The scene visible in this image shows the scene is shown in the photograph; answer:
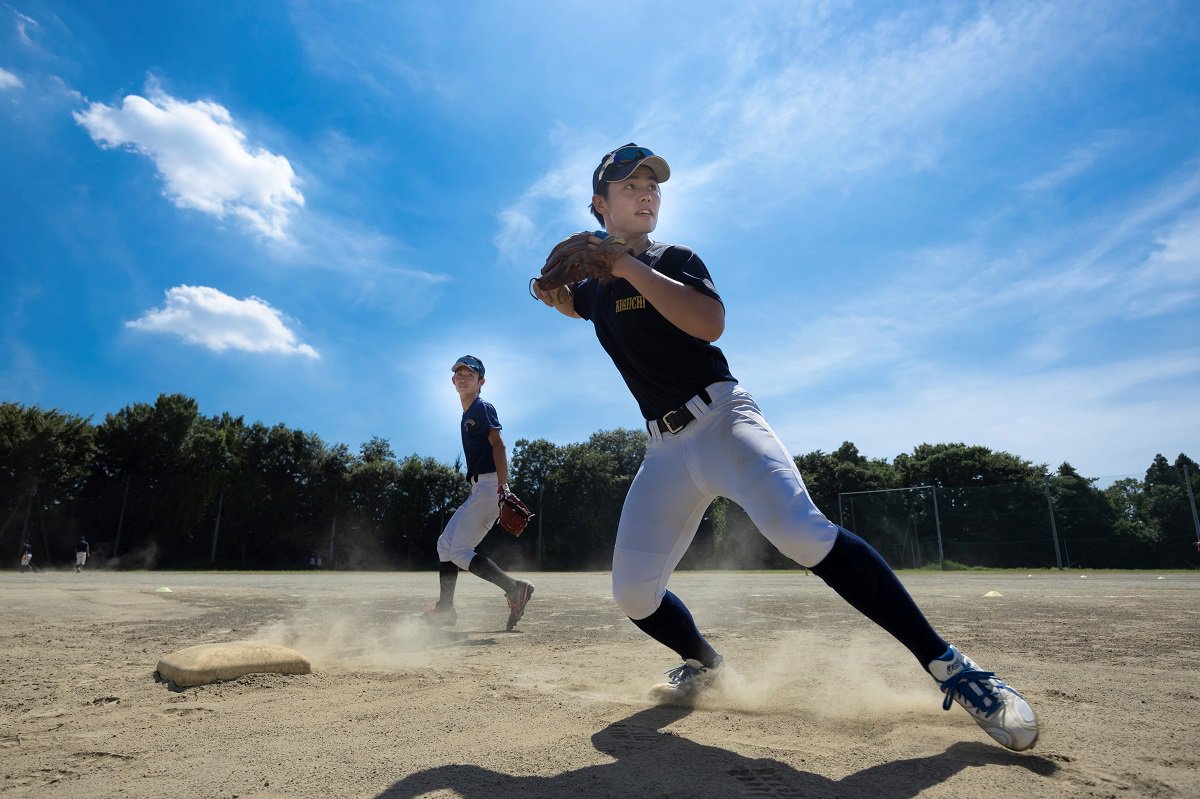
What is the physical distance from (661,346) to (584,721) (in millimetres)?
1366

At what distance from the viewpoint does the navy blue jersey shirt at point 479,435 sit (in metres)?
5.51

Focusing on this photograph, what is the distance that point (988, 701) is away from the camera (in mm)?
1834

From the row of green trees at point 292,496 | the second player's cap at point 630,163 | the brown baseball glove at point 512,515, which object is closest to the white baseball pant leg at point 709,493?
the second player's cap at point 630,163

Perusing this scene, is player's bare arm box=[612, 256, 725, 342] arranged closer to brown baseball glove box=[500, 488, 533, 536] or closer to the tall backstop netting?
brown baseball glove box=[500, 488, 533, 536]

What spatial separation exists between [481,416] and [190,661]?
303 centimetres

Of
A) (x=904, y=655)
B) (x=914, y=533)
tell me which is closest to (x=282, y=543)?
(x=914, y=533)

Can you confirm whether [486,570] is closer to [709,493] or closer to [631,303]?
[709,493]

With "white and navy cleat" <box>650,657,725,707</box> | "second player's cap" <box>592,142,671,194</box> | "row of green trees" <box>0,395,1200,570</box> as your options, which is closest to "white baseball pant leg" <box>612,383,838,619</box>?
"white and navy cleat" <box>650,657,725,707</box>

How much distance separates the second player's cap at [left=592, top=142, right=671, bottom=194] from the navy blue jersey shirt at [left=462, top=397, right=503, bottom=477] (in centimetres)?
304

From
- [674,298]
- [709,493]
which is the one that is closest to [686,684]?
[709,493]

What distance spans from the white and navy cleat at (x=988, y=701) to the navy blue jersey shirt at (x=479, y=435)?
13.1 ft

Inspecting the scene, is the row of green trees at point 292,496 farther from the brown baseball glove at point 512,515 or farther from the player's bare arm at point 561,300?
the player's bare arm at point 561,300

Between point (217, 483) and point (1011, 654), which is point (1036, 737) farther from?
point (217, 483)

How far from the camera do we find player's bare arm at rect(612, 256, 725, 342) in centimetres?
226
